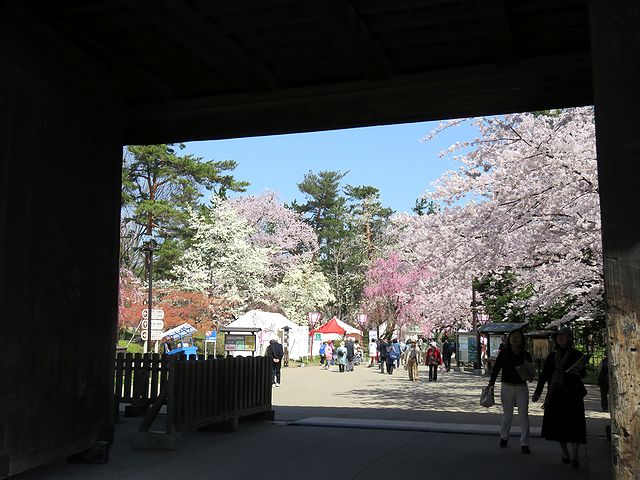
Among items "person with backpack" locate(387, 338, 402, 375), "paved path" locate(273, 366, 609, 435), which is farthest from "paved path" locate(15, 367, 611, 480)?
"person with backpack" locate(387, 338, 402, 375)

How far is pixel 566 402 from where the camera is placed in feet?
26.6

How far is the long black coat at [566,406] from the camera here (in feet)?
26.3

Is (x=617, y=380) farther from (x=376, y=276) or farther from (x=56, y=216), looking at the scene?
(x=376, y=276)

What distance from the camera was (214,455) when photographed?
28.7 ft

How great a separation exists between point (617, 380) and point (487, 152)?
1453cm

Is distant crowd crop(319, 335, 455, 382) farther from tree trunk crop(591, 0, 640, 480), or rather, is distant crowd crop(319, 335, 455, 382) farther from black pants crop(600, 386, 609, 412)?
tree trunk crop(591, 0, 640, 480)

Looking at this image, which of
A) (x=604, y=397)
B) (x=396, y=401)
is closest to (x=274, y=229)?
(x=396, y=401)

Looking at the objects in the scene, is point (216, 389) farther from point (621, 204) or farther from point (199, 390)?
point (621, 204)

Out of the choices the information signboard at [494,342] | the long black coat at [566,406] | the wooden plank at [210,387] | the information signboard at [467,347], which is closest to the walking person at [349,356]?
the information signboard at [467,347]

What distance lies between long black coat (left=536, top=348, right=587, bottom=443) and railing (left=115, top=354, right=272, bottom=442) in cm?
484

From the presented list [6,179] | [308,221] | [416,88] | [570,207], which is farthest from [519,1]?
[308,221]

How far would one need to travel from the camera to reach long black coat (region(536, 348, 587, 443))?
802 cm

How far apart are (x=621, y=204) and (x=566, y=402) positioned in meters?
5.22

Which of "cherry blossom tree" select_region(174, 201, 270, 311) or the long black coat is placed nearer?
the long black coat
